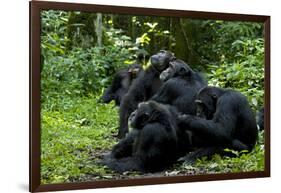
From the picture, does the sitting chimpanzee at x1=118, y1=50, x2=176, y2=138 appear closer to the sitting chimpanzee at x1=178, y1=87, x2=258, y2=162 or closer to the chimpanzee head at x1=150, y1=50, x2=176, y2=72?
the chimpanzee head at x1=150, y1=50, x2=176, y2=72

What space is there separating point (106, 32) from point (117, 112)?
0.66 m

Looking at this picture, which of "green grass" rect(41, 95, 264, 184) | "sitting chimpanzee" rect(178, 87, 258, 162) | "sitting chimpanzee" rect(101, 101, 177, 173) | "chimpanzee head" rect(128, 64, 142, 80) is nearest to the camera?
"green grass" rect(41, 95, 264, 184)

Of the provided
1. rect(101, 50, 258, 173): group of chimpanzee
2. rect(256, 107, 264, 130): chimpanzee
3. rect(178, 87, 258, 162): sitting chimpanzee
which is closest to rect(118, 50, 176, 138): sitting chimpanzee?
rect(101, 50, 258, 173): group of chimpanzee

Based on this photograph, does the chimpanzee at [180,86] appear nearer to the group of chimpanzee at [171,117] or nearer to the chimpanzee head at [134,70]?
the group of chimpanzee at [171,117]

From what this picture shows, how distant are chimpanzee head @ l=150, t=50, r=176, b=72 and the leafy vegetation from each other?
0.05 meters

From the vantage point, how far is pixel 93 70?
4.59 meters

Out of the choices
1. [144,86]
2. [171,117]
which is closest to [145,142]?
[171,117]

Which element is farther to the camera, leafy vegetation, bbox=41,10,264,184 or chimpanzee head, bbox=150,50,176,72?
chimpanzee head, bbox=150,50,176,72

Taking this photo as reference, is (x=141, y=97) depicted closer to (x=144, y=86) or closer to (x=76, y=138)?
(x=144, y=86)

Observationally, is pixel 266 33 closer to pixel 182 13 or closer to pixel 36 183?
pixel 182 13

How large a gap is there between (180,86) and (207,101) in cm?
27

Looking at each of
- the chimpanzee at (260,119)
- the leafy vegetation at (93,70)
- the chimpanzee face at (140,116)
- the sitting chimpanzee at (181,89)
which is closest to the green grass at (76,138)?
the leafy vegetation at (93,70)

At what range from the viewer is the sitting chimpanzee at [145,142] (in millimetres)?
4586

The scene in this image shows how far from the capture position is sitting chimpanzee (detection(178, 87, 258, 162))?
4855 millimetres
